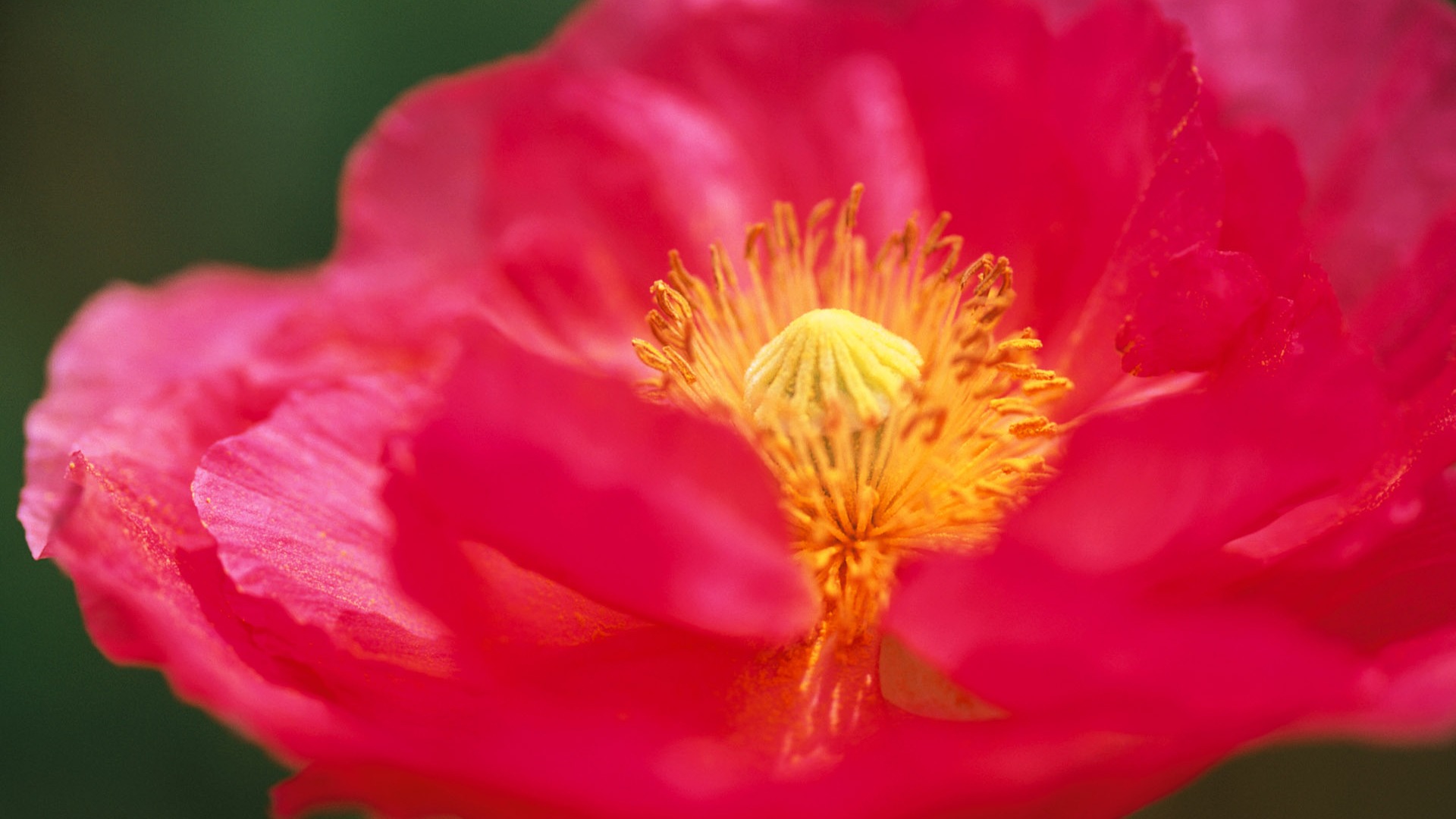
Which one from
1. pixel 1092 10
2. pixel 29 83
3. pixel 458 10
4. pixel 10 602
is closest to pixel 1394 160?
pixel 1092 10

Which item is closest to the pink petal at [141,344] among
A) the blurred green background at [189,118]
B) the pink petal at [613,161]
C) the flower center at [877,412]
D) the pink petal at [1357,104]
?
the pink petal at [613,161]

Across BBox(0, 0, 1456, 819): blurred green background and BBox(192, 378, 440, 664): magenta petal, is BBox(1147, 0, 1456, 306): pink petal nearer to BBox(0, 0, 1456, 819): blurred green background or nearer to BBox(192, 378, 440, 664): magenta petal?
BBox(192, 378, 440, 664): magenta petal

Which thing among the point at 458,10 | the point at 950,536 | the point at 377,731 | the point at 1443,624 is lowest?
the point at 377,731

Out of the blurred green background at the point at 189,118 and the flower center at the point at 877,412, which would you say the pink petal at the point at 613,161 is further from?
the blurred green background at the point at 189,118

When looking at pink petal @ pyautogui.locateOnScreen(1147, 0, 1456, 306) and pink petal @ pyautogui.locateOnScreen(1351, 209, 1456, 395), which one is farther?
pink petal @ pyautogui.locateOnScreen(1147, 0, 1456, 306)

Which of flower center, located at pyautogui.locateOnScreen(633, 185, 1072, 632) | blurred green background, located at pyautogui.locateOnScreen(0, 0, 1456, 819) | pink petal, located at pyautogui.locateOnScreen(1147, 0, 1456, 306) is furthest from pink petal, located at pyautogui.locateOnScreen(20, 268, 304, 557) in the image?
pink petal, located at pyautogui.locateOnScreen(1147, 0, 1456, 306)

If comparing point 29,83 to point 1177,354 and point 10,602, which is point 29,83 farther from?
point 1177,354
